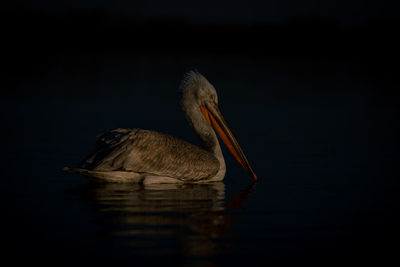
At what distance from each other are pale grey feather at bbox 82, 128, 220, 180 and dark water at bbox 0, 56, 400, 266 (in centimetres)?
20

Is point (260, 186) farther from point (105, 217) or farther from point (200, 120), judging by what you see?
point (105, 217)

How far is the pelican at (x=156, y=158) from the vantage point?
7844 mm

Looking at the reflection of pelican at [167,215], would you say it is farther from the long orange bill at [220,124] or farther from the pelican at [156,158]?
the long orange bill at [220,124]

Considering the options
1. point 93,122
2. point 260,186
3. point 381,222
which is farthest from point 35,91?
point 381,222

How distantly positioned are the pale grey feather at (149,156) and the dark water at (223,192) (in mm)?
197

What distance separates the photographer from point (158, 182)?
8.17 metres

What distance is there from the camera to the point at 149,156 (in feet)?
26.5

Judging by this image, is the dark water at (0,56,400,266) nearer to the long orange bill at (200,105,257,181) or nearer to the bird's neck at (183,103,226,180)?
the long orange bill at (200,105,257,181)

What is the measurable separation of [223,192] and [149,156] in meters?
A: 0.91

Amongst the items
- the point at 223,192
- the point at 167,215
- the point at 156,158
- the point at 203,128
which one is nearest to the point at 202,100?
the point at 203,128

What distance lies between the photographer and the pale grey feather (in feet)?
25.7

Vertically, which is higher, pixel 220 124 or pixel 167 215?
pixel 220 124

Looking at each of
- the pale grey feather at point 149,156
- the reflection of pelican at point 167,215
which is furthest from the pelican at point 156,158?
the reflection of pelican at point 167,215

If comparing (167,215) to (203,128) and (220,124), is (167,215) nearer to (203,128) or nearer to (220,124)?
(203,128)
